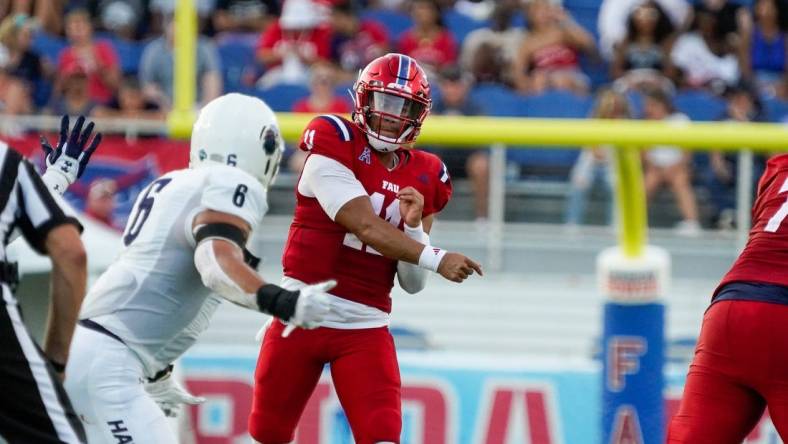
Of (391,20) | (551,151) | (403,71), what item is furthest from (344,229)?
(391,20)

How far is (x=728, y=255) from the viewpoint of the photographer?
309 inches

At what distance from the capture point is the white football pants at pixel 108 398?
4.11m

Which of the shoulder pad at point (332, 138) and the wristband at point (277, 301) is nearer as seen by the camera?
the wristband at point (277, 301)

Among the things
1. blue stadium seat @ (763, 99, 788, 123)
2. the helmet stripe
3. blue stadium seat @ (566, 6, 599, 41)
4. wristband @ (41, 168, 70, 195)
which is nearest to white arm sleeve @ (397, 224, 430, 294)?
the helmet stripe

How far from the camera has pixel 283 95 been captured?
29.8 ft

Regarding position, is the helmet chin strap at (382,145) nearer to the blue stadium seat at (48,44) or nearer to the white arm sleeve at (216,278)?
the white arm sleeve at (216,278)

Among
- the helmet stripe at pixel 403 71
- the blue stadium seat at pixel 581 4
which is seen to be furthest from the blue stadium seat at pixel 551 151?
the helmet stripe at pixel 403 71

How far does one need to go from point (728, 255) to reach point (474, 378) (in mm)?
1858

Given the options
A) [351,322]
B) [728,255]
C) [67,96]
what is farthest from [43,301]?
[728,255]

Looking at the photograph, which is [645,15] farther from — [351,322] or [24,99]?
[351,322]

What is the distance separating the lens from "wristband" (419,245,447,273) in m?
4.44

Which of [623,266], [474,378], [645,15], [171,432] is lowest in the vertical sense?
[474,378]

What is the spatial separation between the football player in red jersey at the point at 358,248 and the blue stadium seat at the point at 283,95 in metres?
4.24

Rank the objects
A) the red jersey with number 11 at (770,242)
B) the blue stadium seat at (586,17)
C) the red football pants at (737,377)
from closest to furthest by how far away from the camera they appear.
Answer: the red football pants at (737,377), the red jersey with number 11 at (770,242), the blue stadium seat at (586,17)
